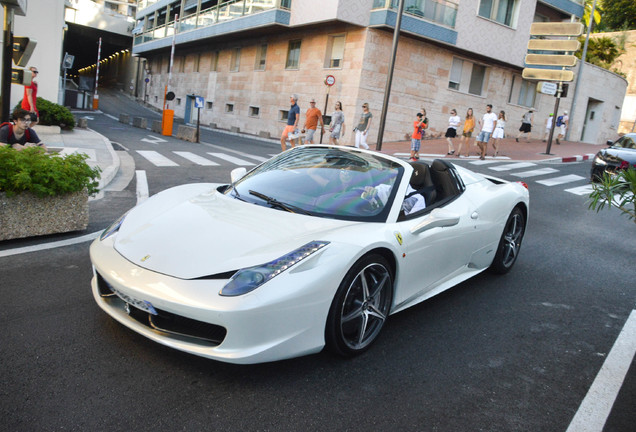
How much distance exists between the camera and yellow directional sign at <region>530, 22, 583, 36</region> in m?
17.1

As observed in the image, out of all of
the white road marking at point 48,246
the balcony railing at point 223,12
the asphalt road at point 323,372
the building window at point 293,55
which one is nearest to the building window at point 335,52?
the building window at point 293,55

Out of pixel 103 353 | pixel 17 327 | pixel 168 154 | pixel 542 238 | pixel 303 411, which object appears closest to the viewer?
pixel 303 411

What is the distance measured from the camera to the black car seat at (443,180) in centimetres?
461

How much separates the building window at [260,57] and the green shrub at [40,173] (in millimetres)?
26425

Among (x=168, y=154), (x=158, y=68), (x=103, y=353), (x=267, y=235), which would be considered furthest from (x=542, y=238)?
(x=158, y=68)

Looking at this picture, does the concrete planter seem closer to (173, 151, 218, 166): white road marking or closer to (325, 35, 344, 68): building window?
(173, 151, 218, 166): white road marking

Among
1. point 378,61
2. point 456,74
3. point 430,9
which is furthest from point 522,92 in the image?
point 378,61

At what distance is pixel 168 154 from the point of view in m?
13.9

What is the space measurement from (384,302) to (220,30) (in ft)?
104

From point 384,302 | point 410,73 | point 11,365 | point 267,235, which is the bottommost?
point 11,365

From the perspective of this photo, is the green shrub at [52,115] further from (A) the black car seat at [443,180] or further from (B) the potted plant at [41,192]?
(A) the black car seat at [443,180]

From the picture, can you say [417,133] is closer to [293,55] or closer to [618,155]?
[618,155]

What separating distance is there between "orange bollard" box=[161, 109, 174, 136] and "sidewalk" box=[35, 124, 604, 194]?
2928 millimetres

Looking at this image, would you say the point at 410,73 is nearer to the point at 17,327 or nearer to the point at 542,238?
the point at 542,238
